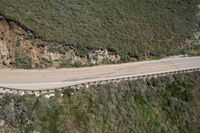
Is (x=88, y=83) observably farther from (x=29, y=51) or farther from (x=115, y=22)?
(x=115, y=22)

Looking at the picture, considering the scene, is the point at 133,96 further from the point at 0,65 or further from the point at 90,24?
the point at 0,65

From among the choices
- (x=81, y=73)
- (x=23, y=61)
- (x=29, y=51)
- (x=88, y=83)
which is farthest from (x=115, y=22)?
(x=23, y=61)

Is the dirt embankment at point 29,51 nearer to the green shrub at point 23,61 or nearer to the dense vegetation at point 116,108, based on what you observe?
the green shrub at point 23,61

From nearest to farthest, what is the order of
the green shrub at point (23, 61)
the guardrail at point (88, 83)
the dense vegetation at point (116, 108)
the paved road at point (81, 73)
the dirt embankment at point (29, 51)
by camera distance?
the dense vegetation at point (116, 108), the guardrail at point (88, 83), the paved road at point (81, 73), the dirt embankment at point (29, 51), the green shrub at point (23, 61)

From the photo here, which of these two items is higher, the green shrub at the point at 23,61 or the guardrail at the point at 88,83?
the green shrub at the point at 23,61

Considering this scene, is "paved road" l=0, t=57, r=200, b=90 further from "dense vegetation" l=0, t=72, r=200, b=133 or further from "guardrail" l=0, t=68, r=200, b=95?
"dense vegetation" l=0, t=72, r=200, b=133

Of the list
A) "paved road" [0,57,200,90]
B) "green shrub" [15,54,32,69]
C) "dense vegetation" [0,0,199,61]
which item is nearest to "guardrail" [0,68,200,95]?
"paved road" [0,57,200,90]

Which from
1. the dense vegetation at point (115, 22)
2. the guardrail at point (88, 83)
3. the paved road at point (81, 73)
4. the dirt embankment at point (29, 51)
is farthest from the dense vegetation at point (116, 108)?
the dense vegetation at point (115, 22)
